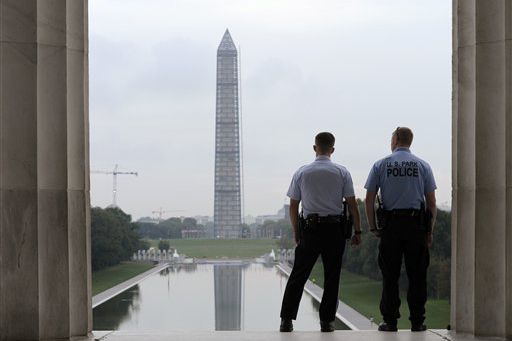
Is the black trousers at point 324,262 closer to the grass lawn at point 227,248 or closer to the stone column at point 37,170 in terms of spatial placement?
the stone column at point 37,170

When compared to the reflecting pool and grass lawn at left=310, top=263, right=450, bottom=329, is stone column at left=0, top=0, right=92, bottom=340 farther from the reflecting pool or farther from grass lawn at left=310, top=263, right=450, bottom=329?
grass lawn at left=310, top=263, right=450, bottom=329

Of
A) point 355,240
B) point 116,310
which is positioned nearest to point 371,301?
point 116,310

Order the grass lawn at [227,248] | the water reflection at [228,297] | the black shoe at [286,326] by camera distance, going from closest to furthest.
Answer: the black shoe at [286,326] < the water reflection at [228,297] < the grass lawn at [227,248]

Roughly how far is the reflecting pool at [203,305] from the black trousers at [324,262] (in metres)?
30.9

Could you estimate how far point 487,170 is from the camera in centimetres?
894

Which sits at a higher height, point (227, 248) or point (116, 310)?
point (116, 310)

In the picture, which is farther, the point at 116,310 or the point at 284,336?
the point at 116,310

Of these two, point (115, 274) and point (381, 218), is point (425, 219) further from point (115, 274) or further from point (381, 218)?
point (115, 274)

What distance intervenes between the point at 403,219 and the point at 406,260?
476mm

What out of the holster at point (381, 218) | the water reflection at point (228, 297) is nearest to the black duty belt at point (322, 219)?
the holster at point (381, 218)

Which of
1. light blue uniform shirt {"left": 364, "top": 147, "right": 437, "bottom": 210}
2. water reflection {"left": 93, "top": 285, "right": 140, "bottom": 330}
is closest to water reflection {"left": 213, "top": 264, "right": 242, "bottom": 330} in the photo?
water reflection {"left": 93, "top": 285, "right": 140, "bottom": 330}

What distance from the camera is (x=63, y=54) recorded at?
8.77 m

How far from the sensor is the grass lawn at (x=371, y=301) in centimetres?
5728

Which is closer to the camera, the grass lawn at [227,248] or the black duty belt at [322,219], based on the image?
the black duty belt at [322,219]
